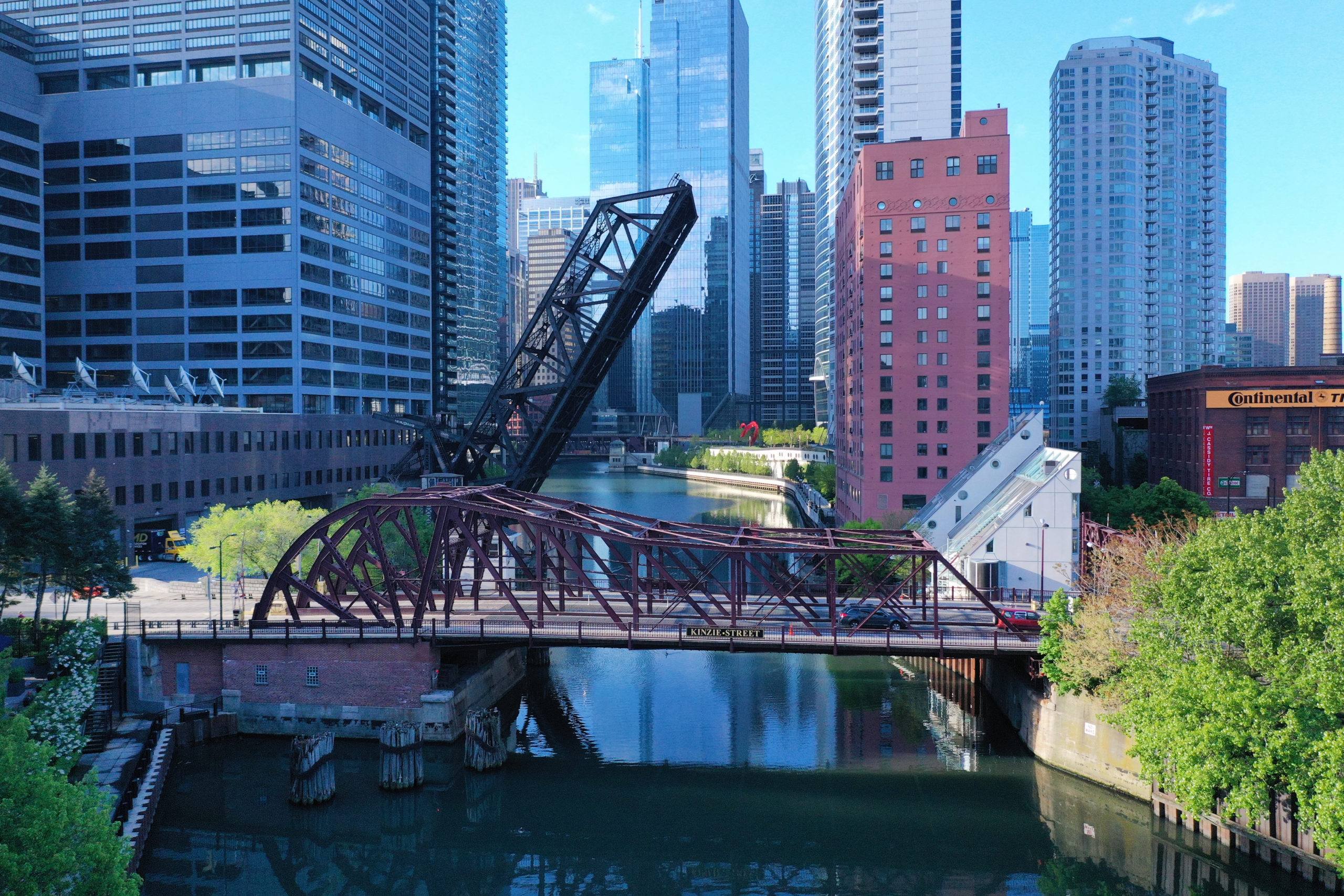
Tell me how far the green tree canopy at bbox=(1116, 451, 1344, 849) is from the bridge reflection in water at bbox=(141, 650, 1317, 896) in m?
3.57

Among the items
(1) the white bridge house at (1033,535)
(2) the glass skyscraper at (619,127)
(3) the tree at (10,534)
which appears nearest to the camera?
(3) the tree at (10,534)

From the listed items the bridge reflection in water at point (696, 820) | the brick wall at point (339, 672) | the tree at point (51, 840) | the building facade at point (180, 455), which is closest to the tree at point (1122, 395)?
the building facade at point (180, 455)

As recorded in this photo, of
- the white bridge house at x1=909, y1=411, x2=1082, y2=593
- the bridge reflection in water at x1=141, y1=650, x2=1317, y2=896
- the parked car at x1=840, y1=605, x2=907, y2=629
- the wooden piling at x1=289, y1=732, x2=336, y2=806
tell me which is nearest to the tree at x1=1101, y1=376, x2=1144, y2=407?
the white bridge house at x1=909, y1=411, x2=1082, y2=593

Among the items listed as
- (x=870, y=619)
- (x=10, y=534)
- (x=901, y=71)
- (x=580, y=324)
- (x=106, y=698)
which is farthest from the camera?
(x=901, y=71)

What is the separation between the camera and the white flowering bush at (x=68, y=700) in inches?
864

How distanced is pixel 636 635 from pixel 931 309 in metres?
35.1

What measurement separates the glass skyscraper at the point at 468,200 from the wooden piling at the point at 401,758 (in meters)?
80.4

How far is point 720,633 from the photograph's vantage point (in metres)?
28.4

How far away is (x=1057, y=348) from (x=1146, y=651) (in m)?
105

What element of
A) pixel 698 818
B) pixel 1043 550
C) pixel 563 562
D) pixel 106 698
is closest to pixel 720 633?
pixel 698 818

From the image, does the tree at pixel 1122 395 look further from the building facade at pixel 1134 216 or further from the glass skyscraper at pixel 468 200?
the glass skyscraper at pixel 468 200

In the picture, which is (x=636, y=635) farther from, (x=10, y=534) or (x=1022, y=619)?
(x=10, y=534)

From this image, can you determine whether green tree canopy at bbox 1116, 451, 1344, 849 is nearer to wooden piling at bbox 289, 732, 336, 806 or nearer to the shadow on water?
the shadow on water

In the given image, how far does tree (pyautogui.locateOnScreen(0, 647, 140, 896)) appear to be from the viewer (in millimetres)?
13445
